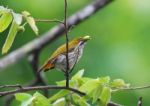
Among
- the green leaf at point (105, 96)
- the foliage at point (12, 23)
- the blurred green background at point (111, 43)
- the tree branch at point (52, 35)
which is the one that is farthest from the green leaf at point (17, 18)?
the blurred green background at point (111, 43)

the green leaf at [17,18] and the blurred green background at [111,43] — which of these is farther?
the blurred green background at [111,43]

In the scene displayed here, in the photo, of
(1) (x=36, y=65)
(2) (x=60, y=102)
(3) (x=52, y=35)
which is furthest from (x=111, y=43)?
(2) (x=60, y=102)

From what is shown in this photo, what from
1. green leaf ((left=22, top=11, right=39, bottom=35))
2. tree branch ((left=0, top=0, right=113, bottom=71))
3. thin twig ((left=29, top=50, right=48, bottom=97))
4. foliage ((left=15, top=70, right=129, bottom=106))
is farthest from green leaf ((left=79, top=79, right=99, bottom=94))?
tree branch ((left=0, top=0, right=113, bottom=71))

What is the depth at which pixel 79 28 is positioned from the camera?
267 inches

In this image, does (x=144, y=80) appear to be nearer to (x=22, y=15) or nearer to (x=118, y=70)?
(x=118, y=70)

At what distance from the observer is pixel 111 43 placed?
625 cm

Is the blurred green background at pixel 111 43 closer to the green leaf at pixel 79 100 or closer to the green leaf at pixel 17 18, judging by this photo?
the green leaf at pixel 79 100

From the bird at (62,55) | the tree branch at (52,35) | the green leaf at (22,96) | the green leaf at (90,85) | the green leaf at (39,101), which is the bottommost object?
the green leaf at (39,101)

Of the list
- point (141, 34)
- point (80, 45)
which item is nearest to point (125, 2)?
point (141, 34)

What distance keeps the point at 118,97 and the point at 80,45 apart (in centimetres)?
288

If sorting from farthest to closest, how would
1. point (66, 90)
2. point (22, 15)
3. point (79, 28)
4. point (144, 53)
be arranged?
1. point (79, 28)
2. point (144, 53)
3. point (66, 90)
4. point (22, 15)

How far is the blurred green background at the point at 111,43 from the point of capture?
19.0ft

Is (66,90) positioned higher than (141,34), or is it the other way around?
(141,34)

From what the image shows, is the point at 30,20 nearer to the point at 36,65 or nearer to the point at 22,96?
the point at 22,96
